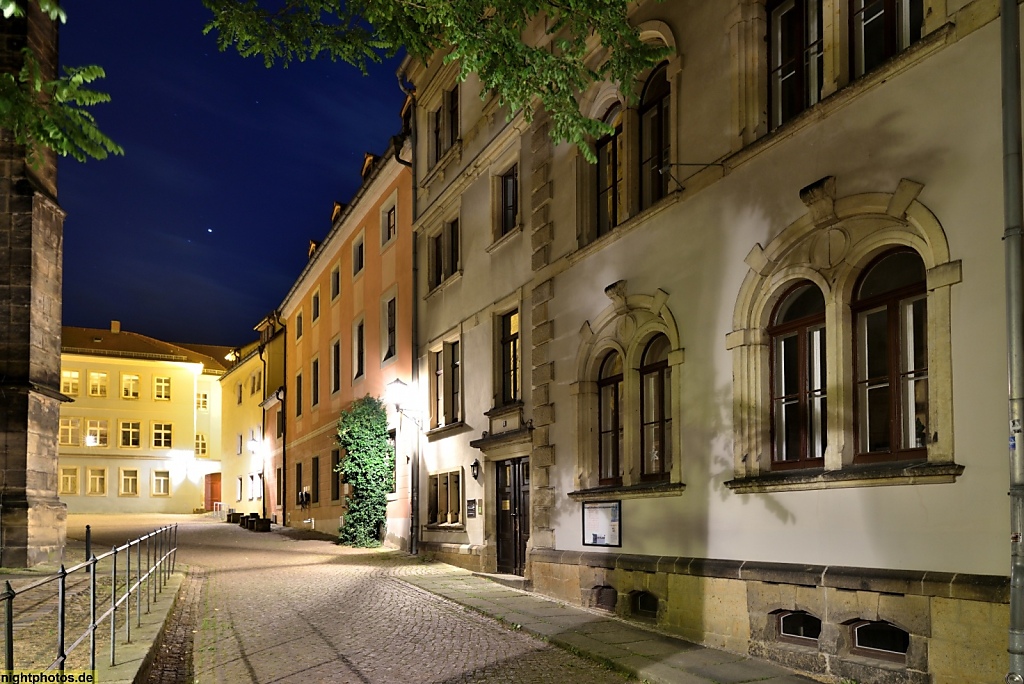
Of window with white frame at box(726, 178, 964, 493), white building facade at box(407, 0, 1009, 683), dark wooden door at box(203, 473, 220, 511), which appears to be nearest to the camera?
white building facade at box(407, 0, 1009, 683)

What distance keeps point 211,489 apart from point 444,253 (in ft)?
151

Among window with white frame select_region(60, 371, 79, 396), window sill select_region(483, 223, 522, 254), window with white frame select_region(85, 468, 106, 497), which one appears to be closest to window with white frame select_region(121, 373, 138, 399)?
window with white frame select_region(60, 371, 79, 396)

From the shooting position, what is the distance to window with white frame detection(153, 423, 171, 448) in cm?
6091

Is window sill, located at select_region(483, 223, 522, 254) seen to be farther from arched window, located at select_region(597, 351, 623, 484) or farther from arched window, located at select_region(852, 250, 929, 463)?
arched window, located at select_region(852, 250, 929, 463)

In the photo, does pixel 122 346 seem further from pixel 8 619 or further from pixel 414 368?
pixel 8 619

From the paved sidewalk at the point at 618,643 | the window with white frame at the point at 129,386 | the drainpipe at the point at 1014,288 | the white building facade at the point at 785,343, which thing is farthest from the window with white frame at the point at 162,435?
the drainpipe at the point at 1014,288

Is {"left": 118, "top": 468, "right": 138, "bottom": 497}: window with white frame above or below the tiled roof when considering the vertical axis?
below

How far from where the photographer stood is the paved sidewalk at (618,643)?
344 inches

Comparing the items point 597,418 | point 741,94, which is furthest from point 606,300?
point 741,94

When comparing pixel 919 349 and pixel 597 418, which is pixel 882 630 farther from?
pixel 597 418

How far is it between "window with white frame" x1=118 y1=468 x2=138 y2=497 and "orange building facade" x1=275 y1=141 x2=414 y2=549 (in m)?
21.7

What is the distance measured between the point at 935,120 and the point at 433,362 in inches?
615

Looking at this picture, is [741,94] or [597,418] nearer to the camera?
[741,94]

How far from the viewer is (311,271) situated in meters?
37.9
